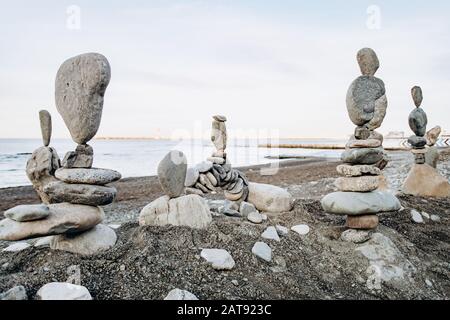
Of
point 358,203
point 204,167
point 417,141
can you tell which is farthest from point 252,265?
point 417,141

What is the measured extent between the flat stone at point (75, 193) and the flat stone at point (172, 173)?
3.46 ft

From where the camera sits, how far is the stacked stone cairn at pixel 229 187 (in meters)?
7.05

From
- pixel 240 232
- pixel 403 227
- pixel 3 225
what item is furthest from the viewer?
pixel 403 227

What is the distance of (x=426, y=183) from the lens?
362 inches

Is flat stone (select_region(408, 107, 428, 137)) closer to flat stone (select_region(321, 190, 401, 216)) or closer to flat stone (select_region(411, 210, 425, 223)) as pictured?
flat stone (select_region(411, 210, 425, 223))

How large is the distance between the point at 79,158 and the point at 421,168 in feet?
27.3

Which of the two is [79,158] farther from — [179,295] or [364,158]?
[364,158]

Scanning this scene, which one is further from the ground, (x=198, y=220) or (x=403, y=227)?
(x=198, y=220)

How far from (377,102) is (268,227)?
267 centimetres

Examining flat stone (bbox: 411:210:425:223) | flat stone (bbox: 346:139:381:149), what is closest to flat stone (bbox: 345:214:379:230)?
flat stone (bbox: 346:139:381:149)

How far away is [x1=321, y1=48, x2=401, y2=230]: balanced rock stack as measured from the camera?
568 cm
